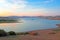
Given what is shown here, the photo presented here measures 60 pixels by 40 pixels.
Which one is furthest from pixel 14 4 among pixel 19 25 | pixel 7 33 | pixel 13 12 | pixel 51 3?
pixel 51 3

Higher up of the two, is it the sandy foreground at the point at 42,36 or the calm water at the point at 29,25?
the calm water at the point at 29,25

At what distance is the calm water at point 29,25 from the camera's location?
1781mm

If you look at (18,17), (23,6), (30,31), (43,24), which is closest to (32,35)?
(30,31)

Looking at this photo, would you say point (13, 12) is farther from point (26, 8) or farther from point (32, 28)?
point (32, 28)

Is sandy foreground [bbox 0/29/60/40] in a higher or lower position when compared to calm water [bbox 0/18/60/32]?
lower

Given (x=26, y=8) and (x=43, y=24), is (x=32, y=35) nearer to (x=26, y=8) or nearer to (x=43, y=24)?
(x=43, y=24)

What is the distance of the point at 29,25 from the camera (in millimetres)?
1782

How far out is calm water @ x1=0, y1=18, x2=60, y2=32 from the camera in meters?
1.78

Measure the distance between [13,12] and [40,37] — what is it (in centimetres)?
58

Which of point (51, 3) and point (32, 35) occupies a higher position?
point (51, 3)

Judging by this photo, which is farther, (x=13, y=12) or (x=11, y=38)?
(x=13, y=12)

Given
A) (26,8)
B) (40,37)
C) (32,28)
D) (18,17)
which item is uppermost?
(26,8)

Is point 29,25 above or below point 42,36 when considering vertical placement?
above

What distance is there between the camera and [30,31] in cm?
180
